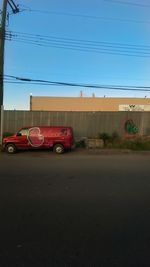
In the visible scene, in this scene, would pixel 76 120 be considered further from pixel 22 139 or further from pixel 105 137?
pixel 22 139

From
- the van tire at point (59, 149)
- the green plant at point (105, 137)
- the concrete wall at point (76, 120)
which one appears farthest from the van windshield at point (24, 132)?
the green plant at point (105, 137)

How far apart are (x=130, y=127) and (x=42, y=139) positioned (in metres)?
8.73

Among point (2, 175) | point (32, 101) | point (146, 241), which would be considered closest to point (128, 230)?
point (146, 241)

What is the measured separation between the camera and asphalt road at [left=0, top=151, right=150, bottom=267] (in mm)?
4914

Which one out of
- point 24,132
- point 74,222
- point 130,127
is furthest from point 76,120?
point 74,222

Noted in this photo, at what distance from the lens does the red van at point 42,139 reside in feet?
73.3

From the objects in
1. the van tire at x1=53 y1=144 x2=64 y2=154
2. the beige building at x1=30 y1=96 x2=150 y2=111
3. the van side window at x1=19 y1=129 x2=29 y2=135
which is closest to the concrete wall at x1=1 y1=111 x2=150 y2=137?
the van side window at x1=19 y1=129 x2=29 y2=135

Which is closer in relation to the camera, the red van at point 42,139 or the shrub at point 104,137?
the red van at point 42,139

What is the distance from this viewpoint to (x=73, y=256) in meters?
4.92

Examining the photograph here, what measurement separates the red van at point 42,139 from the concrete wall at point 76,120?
589cm

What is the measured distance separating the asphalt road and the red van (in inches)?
427

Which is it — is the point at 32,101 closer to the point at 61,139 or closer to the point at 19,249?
the point at 61,139

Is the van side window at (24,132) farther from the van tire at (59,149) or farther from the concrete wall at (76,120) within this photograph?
the concrete wall at (76,120)

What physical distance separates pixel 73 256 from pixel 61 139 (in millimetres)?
17483
